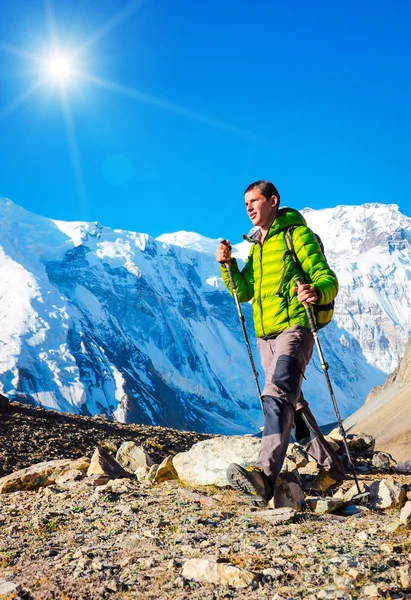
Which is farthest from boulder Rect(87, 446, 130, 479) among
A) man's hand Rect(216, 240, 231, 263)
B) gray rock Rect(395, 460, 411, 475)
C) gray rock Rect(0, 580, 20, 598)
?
gray rock Rect(395, 460, 411, 475)

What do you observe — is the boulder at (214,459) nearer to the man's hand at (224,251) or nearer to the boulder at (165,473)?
the boulder at (165,473)

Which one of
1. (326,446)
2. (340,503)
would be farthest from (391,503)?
(326,446)

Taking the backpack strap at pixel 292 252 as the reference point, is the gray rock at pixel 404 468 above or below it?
below

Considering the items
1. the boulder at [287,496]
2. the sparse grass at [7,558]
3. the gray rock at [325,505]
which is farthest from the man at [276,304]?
the sparse grass at [7,558]

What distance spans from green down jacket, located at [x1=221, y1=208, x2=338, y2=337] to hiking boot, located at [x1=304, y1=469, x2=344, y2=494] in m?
2.11

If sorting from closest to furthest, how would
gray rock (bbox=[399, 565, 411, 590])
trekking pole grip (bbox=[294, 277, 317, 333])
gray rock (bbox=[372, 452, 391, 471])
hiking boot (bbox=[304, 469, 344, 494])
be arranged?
gray rock (bbox=[399, 565, 411, 590])
trekking pole grip (bbox=[294, 277, 317, 333])
hiking boot (bbox=[304, 469, 344, 494])
gray rock (bbox=[372, 452, 391, 471])

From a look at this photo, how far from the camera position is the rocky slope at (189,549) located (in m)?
3.45

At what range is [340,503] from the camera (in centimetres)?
540

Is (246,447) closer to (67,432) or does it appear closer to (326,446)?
(326,446)

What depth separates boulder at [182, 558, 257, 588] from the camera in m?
3.50

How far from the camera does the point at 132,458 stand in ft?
33.9

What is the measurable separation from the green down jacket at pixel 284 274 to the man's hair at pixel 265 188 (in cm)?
21

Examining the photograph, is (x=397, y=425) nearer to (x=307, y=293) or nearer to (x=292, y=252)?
(x=292, y=252)

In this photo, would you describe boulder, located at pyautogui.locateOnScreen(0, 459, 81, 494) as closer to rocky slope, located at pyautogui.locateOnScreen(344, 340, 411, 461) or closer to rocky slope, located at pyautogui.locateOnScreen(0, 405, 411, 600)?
rocky slope, located at pyautogui.locateOnScreen(0, 405, 411, 600)
